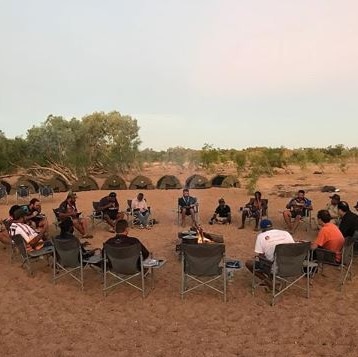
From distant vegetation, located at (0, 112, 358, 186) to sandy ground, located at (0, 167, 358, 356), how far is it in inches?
755

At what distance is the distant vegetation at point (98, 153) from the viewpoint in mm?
28844

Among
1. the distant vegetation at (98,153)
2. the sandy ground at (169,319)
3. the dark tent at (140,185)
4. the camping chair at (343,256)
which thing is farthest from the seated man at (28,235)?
the distant vegetation at (98,153)

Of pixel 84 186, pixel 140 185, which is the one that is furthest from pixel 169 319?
pixel 84 186

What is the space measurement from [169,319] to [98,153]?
2888cm

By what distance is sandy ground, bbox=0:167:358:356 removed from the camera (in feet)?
14.4

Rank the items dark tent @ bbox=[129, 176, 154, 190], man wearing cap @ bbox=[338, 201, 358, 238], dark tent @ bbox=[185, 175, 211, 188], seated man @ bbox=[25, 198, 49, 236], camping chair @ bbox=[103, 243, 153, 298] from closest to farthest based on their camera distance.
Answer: camping chair @ bbox=[103, 243, 153, 298], man wearing cap @ bbox=[338, 201, 358, 238], seated man @ bbox=[25, 198, 49, 236], dark tent @ bbox=[185, 175, 211, 188], dark tent @ bbox=[129, 176, 154, 190]

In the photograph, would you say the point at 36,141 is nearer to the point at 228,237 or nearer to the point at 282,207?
the point at 282,207

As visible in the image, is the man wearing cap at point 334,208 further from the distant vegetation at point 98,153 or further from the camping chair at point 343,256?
the distant vegetation at point 98,153

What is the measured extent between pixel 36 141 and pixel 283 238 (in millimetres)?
25968

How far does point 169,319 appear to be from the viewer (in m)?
5.15

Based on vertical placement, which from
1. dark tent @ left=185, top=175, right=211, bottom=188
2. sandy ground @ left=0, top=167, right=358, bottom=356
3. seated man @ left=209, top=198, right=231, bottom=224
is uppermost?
dark tent @ left=185, top=175, right=211, bottom=188

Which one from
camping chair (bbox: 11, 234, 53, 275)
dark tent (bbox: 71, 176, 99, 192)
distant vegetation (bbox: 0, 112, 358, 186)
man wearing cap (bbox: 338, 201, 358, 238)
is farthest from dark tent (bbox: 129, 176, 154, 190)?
man wearing cap (bbox: 338, 201, 358, 238)

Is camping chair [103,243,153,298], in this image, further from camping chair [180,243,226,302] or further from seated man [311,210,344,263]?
seated man [311,210,344,263]

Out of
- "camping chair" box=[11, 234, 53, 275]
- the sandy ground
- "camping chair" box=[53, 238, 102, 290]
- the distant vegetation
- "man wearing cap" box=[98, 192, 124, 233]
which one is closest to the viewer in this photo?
the sandy ground
